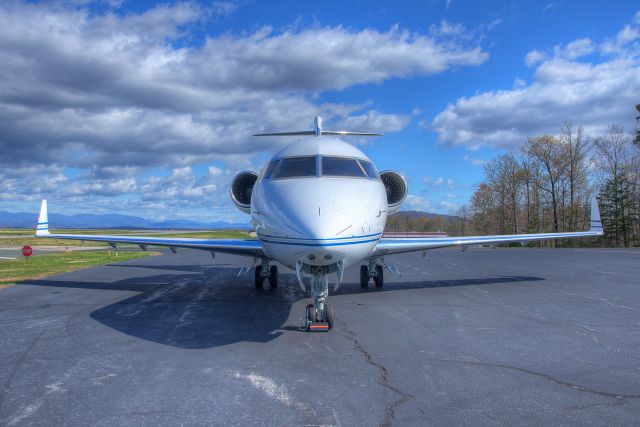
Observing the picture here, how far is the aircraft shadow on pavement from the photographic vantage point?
7073 mm

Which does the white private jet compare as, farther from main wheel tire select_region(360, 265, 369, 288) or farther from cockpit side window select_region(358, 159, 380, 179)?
main wheel tire select_region(360, 265, 369, 288)

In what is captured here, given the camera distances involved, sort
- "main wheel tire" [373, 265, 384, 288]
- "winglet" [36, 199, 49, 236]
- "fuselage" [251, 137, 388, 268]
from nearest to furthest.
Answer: "fuselage" [251, 137, 388, 268]
"main wheel tire" [373, 265, 384, 288]
"winglet" [36, 199, 49, 236]

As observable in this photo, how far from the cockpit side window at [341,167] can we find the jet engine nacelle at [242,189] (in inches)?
163

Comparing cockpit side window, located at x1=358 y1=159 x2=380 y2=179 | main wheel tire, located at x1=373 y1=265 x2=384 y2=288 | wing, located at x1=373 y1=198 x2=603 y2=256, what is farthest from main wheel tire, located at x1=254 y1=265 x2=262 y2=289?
cockpit side window, located at x1=358 y1=159 x2=380 y2=179

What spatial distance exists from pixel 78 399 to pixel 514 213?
196 feet

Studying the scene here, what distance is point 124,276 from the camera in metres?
15.9

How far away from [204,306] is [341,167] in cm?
422

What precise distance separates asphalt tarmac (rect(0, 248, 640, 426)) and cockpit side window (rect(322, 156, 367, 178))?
253cm

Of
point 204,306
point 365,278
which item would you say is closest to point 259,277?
point 204,306

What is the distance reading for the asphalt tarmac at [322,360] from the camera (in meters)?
3.99

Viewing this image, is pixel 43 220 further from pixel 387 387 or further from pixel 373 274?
pixel 387 387

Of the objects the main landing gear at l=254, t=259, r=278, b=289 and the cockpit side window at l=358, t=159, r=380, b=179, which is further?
the main landing gear at l=254, t=259, r=278, b=289

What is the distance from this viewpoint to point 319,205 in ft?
21.1

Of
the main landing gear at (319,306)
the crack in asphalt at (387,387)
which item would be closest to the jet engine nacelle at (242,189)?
the main landing gear at (319,306)
